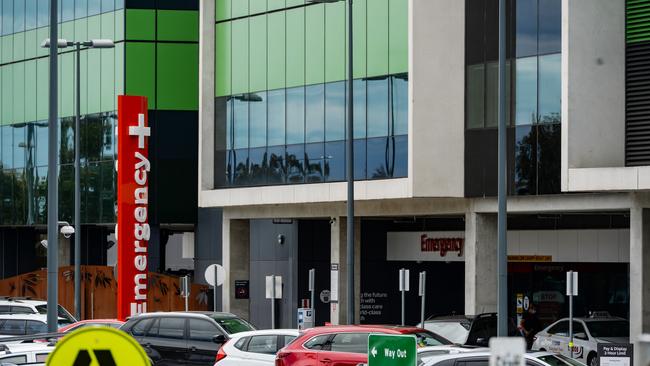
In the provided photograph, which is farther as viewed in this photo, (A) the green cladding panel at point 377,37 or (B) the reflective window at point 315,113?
(B) the reflective window at point 315,113

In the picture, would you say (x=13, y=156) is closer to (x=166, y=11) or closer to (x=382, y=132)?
(x=166, y=11)

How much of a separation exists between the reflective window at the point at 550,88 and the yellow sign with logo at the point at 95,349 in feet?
95.1

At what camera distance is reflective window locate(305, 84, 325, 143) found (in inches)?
1677

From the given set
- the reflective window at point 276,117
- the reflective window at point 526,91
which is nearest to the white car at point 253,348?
the reflective window at point 526,91

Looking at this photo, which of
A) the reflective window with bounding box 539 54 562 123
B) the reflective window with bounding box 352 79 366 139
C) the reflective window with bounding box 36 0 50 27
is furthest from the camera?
the reflective window with bounding box 36 0 50 27

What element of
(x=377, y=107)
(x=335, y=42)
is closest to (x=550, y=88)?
(x=377, y=107)

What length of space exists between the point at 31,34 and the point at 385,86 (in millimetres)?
24095

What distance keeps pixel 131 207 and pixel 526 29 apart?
12.3 meters

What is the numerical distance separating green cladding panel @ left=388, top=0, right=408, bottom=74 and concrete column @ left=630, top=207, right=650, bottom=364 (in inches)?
327

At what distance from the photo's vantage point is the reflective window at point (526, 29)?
3641 cm

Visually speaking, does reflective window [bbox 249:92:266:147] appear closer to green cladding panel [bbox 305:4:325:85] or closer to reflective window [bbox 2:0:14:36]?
green cladding panel [bbox 305:4:325:85]

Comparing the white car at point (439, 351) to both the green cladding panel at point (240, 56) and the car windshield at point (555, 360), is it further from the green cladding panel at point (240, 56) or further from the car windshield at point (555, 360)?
the green cladding panel at point (240, 56)

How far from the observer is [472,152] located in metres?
38.2

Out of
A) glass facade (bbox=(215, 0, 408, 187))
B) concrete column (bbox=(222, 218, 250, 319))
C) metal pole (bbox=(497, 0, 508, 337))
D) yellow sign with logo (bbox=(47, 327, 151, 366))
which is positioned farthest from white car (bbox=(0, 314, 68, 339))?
yellow sign with logo (bbox=(47, 327, 151, 366))
